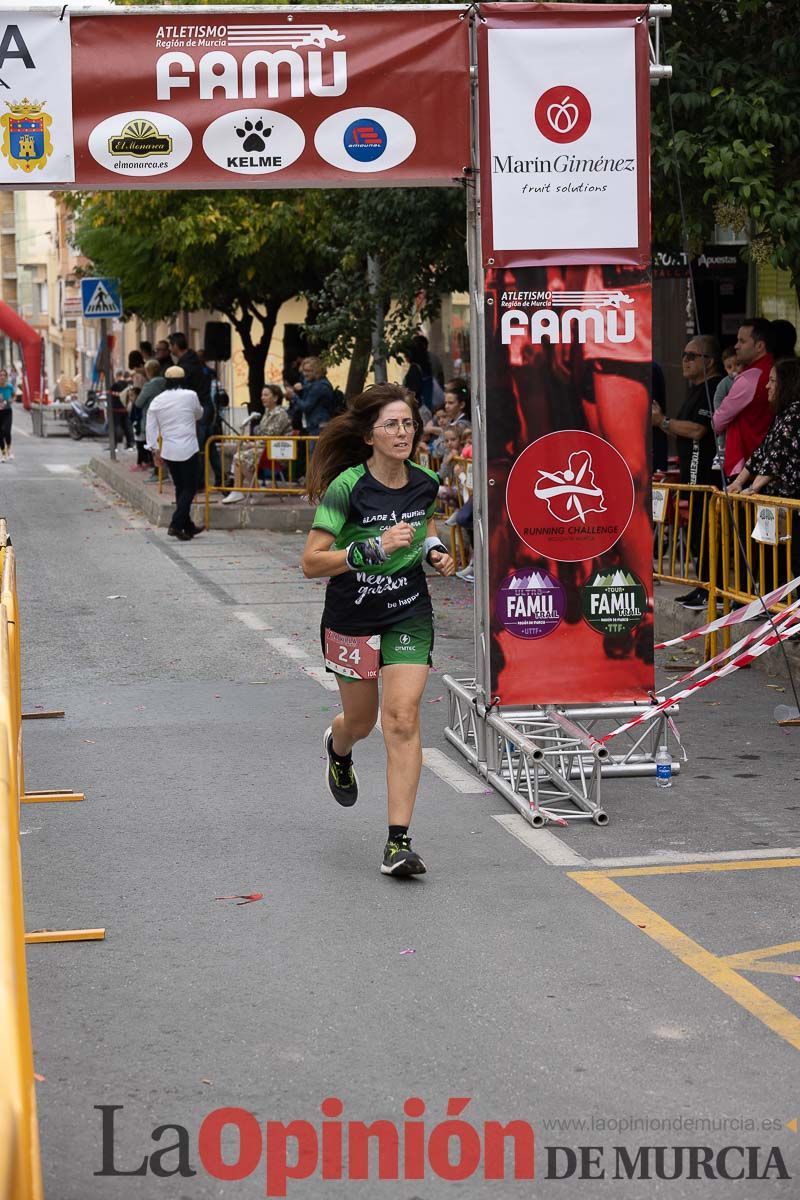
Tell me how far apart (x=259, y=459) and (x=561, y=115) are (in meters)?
13.9

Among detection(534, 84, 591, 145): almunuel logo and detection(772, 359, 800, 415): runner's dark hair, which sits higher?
detection(534, 84, 591, 145): almunuel logo

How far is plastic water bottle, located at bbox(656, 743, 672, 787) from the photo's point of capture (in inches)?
317

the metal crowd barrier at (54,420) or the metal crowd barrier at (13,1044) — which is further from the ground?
the metal crowd barrier at (54,420)

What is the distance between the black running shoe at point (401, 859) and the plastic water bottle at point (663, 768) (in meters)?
1.87

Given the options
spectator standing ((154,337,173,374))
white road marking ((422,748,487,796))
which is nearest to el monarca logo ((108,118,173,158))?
white road marking ((422,748,487,796))

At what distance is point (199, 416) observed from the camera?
19.2 metres

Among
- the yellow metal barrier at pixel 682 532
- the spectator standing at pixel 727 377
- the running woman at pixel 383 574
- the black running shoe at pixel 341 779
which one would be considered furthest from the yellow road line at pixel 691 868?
the spectator standing at pixel 727 377

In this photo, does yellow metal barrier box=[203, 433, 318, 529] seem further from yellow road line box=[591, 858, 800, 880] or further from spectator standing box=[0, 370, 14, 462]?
yellow road line box=[591, 858, 800, 880]

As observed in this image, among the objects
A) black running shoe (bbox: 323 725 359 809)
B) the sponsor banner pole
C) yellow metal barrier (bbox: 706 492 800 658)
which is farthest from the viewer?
yellow metal barrier (bbox: 706 492 800 658)

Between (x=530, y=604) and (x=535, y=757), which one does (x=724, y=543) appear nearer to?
(x=530, y=604)

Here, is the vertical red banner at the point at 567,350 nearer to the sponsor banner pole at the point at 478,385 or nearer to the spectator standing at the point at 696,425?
the sponsor banner pole at the point at 478,385

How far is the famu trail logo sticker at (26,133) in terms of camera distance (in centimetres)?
804

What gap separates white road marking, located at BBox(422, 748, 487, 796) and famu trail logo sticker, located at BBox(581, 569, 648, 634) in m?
0.91

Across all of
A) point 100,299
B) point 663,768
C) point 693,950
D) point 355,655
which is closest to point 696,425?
point 663,768
